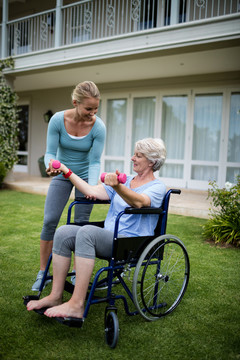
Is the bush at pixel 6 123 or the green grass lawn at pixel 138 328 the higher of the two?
the bush at pixel 6 123

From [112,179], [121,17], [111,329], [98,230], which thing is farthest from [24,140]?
[111,329]

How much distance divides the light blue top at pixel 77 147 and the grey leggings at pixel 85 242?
0.58 meters

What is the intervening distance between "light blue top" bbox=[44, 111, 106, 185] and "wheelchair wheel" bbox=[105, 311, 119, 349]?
97cm

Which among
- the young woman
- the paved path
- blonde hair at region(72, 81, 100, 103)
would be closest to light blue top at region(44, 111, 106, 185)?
the young woman

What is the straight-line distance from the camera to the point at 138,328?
77.4 inches

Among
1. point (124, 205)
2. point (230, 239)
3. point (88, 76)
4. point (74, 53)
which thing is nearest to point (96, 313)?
point (124, 205)

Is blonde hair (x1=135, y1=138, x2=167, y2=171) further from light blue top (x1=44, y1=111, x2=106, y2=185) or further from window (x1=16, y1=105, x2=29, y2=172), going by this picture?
window (x1=16, y1=105, x2=29, y2=172)

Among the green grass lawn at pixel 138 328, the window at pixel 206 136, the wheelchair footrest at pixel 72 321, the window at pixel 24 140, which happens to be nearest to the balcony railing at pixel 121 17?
the window at pixel 206 136

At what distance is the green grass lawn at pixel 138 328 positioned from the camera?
1711 millimetres

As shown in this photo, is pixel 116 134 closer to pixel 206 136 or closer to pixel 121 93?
pixel 121 93

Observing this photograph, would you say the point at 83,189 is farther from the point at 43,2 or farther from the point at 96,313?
the point at 43,2

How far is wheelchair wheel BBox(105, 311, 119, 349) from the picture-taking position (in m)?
1.72

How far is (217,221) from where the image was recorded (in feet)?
13.0

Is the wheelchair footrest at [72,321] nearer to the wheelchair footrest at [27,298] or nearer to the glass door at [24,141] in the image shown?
the wheelchair footrest at [27,298]
